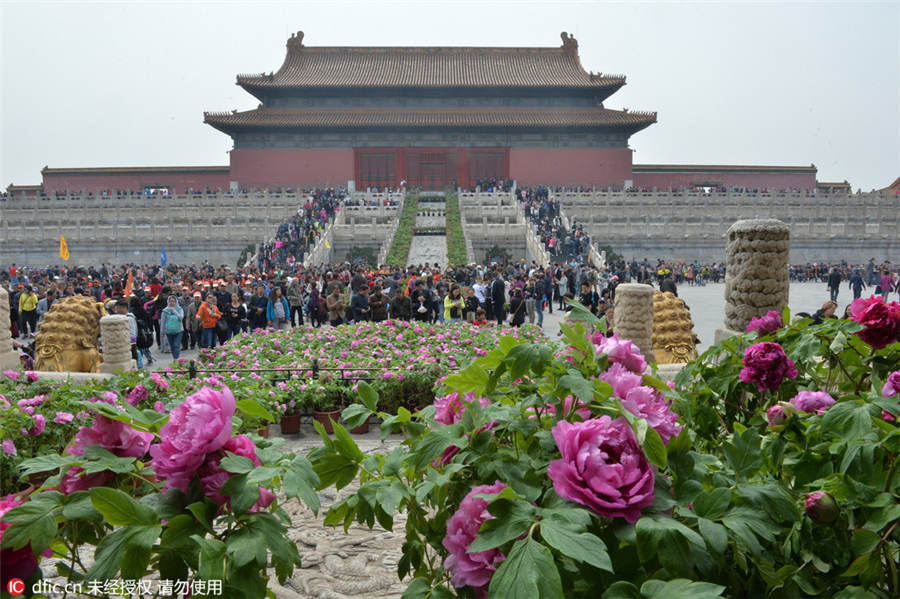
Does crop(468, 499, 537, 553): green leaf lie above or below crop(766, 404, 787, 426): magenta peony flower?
below

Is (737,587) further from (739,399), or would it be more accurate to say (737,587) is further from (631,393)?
(739,399)

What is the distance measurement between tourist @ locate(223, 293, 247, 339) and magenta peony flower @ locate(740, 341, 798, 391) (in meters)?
11.1

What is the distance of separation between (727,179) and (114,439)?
40.9m

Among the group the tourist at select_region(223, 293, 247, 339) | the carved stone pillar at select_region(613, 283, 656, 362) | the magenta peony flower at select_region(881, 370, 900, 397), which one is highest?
the magenta peony flower at select_region(881, 370, 900, 397)

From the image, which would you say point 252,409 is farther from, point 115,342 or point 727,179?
point 727,179

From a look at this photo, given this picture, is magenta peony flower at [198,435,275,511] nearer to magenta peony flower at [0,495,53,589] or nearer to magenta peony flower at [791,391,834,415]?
magenta peony flower at [0,495,53,589]

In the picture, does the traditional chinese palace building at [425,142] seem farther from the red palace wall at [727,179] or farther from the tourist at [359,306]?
the tourist at [359,306]

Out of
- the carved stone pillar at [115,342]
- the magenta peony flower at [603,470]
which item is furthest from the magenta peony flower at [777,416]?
the carved stone pillar at [115,342]

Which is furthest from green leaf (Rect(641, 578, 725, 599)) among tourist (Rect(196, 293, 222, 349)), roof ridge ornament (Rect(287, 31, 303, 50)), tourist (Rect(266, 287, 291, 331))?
roof ridge ornament (Rect(287, 31, 303, 50))

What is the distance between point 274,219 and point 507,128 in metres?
15.0

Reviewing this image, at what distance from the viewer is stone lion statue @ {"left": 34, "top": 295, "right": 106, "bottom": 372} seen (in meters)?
7.52

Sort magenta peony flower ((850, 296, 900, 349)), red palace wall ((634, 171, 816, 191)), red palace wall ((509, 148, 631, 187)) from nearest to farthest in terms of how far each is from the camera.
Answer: magenta peony flower ((850, 296, 900, 349)), red palace wall ((509, 148, 631, 187)), red palace wall ((634, 171, 816, 191))

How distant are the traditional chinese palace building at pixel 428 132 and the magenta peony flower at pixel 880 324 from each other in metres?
34.6

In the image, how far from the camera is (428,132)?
3675 cm
